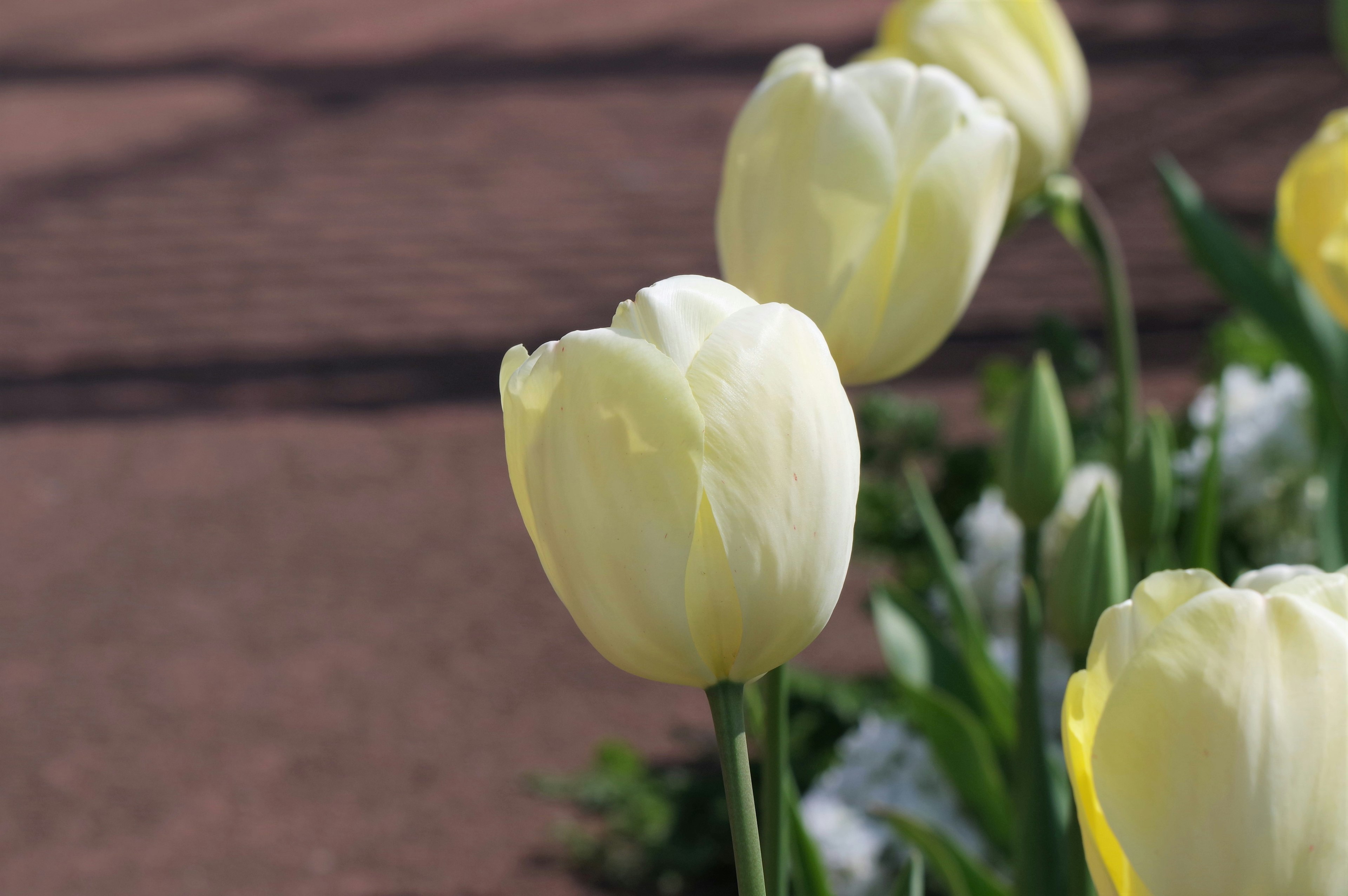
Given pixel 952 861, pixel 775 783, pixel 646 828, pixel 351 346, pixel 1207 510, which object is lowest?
pixel 646 828

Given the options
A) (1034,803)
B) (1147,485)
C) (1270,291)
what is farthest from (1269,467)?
(1034,803)

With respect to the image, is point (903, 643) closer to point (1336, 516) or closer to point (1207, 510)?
point (1207, 510)

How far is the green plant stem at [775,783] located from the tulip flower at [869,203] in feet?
0.60

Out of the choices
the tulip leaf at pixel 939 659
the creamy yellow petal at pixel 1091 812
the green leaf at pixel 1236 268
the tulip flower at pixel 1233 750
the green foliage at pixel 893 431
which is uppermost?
the tulip flower at pixel 1233 750

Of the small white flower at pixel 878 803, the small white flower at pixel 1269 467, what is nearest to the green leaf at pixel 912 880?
the small white flower at pixel 878 803

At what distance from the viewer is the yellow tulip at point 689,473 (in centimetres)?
49

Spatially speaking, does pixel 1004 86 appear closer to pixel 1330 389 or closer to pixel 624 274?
pixel 1330 389

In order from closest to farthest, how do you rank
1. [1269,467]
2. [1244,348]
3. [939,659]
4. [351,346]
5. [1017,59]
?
[1017,59] < [939,659] < [1269,467] < [1244,348] < [351,346]

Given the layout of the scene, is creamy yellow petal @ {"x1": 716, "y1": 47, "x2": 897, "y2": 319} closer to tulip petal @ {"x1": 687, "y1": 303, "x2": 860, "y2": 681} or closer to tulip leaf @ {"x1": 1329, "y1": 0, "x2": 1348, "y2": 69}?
tulip petal @ {"x1": 687, "y1": 303, "x2": 860, "y2": 681}

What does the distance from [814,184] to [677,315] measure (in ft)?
0.81

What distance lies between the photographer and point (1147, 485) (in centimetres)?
99

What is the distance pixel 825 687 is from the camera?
213cm

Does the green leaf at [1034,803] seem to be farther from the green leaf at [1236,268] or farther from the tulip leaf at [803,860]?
the green leaf at [1236,268]

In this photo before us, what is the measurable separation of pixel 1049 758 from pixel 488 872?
59.8 inches
